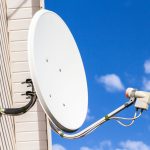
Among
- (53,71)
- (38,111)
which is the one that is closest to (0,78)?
(38,111)

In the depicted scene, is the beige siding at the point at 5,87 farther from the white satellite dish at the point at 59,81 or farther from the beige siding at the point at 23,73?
the white satellite dish at the point at 59,81

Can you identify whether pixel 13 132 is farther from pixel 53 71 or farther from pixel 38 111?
pixel 53 71

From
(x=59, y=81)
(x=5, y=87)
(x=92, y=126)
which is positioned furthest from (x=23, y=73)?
(x=92, y=126)

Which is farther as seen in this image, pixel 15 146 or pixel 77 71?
pixel 15 146

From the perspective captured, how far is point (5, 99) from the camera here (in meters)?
8.01

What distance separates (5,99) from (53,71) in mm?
2466

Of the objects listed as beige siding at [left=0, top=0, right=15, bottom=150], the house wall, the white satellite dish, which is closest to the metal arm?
the white satellite dish

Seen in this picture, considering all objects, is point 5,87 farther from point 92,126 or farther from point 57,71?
point 92,126

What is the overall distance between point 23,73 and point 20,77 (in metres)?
0.07

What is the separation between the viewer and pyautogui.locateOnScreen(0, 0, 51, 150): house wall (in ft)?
27.6

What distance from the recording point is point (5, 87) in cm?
809

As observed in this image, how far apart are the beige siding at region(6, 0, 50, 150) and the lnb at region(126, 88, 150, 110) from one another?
3089 millimetres

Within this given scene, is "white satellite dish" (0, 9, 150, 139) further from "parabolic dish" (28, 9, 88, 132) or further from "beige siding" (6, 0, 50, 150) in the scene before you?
"beige siding" (6, 0, 50, 150)

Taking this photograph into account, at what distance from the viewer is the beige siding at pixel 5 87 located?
7.80m
